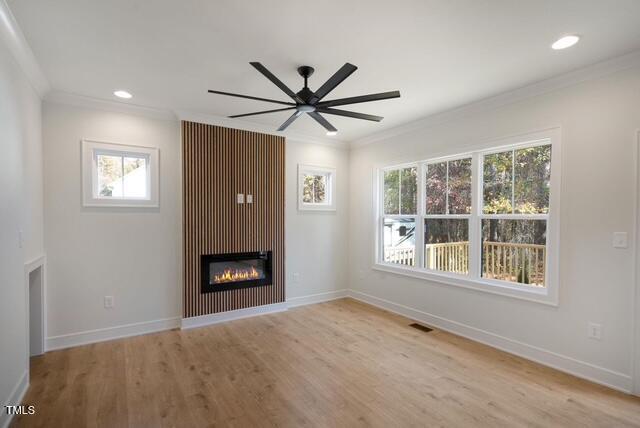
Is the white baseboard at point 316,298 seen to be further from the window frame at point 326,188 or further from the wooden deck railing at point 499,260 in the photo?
the wooden deck railing at point 499,260

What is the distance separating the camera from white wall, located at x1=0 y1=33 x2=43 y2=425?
6.87 ft

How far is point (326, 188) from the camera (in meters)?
5.32

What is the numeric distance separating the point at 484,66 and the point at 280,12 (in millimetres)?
1832

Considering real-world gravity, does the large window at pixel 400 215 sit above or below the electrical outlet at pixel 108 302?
above

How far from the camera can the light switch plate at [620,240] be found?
251cm

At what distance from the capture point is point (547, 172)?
3076 millimetres

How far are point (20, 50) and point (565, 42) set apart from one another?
4105 millimetres

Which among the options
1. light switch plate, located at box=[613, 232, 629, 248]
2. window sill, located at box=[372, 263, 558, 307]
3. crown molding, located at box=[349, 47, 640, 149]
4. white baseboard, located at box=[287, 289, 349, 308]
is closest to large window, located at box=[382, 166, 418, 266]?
window sill, located at box=[372, 263, 558, 307]

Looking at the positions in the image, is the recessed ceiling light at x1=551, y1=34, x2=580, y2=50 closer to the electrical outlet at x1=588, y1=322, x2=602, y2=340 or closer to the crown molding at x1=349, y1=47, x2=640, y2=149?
the crown molding at x1=349, y1=47, x2=640, y2=149

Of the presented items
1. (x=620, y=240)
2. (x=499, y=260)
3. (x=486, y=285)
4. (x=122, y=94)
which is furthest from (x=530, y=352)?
(x=122, y=94)

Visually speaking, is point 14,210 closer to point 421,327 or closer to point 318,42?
point 318,42

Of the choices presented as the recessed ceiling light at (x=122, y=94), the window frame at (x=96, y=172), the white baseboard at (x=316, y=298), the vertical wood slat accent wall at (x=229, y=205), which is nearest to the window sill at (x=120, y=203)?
the window frame at (x=96, y=172)

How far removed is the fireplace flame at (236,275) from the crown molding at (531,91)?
2892 mm

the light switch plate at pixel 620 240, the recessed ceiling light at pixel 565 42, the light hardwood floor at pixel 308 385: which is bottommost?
the light hardwood floor at pixel 308 385
